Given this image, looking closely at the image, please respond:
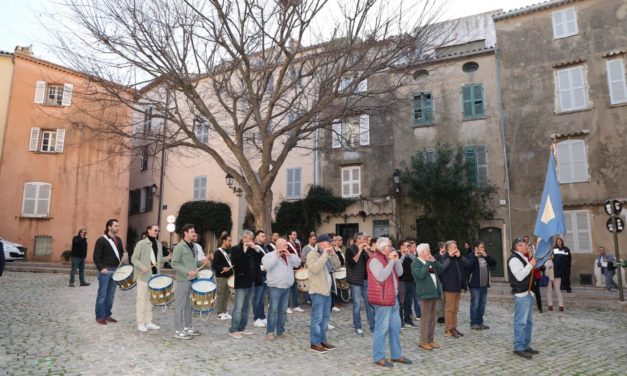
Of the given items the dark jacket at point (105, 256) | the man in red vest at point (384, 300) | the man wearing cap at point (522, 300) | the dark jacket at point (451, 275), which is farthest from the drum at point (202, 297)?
the man wearing cap at point (522, 300)

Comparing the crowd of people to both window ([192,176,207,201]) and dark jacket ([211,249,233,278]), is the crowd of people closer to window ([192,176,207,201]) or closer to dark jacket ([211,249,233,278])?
dark jacket ([211,249,233,278])

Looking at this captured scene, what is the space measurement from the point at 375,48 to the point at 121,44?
6.81 m

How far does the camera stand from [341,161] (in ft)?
75.5

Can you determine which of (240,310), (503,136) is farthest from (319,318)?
(503,136)

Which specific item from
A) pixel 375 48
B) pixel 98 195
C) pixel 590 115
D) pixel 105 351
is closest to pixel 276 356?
pixel 105 351

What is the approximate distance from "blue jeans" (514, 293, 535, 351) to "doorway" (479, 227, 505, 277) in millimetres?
13458

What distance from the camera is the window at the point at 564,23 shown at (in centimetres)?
1948

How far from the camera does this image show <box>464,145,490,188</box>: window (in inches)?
791

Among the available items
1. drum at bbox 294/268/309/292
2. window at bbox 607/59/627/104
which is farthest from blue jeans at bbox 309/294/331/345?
window at bbox 607/59/627/104

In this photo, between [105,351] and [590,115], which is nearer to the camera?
[105,351]

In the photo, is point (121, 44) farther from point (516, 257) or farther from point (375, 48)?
point (516, 257)

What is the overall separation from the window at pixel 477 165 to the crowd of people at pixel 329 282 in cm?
1104

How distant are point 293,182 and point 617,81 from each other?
15.2m

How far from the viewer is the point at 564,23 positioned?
64.6 ft
